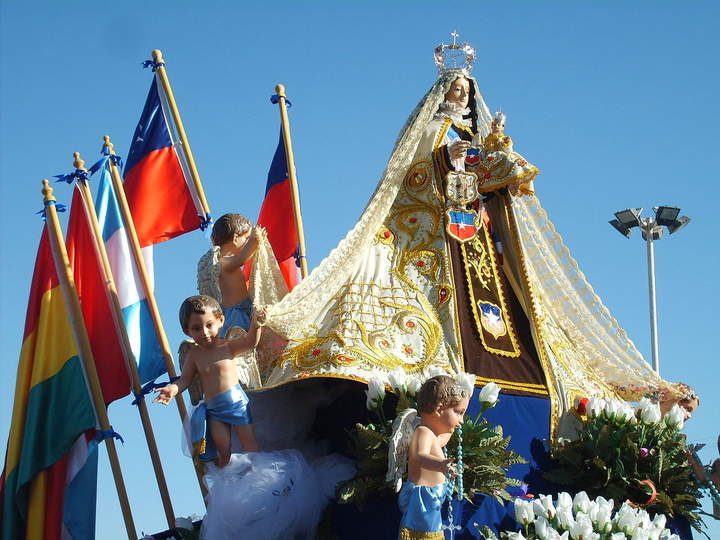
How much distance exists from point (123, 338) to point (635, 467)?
4.93 metres

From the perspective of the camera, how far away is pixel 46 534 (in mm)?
11016

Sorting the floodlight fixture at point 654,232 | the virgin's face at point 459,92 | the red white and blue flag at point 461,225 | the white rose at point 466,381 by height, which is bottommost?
the white rose at point 466,381

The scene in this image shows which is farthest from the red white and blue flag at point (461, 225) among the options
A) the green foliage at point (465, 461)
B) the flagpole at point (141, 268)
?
the flagpole at point (141, 268)

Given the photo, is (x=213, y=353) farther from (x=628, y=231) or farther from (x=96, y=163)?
(x=628, y=231)

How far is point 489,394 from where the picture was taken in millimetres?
9883

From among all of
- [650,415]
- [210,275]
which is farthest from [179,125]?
[650,415]

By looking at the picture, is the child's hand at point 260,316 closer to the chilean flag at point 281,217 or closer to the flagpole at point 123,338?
the flagpole at point 123,338

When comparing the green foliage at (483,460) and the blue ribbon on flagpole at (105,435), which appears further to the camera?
the blue ribbon on flagpole at (105,435)

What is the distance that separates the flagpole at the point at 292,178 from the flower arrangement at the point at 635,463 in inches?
160

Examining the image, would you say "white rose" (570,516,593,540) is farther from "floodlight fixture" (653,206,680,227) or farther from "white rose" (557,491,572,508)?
"floodlight fixture" (653,206,680,227)

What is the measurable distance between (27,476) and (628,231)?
30.1ft

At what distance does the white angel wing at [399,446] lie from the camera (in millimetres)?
8883

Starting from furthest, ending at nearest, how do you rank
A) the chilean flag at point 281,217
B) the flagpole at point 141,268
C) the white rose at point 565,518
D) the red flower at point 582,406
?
the chilean flag at point 281,217
the flagpole at point 141,268
the red flower at point 582,406
the white rose at point 565,518

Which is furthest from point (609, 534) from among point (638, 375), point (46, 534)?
point (46, 534)
